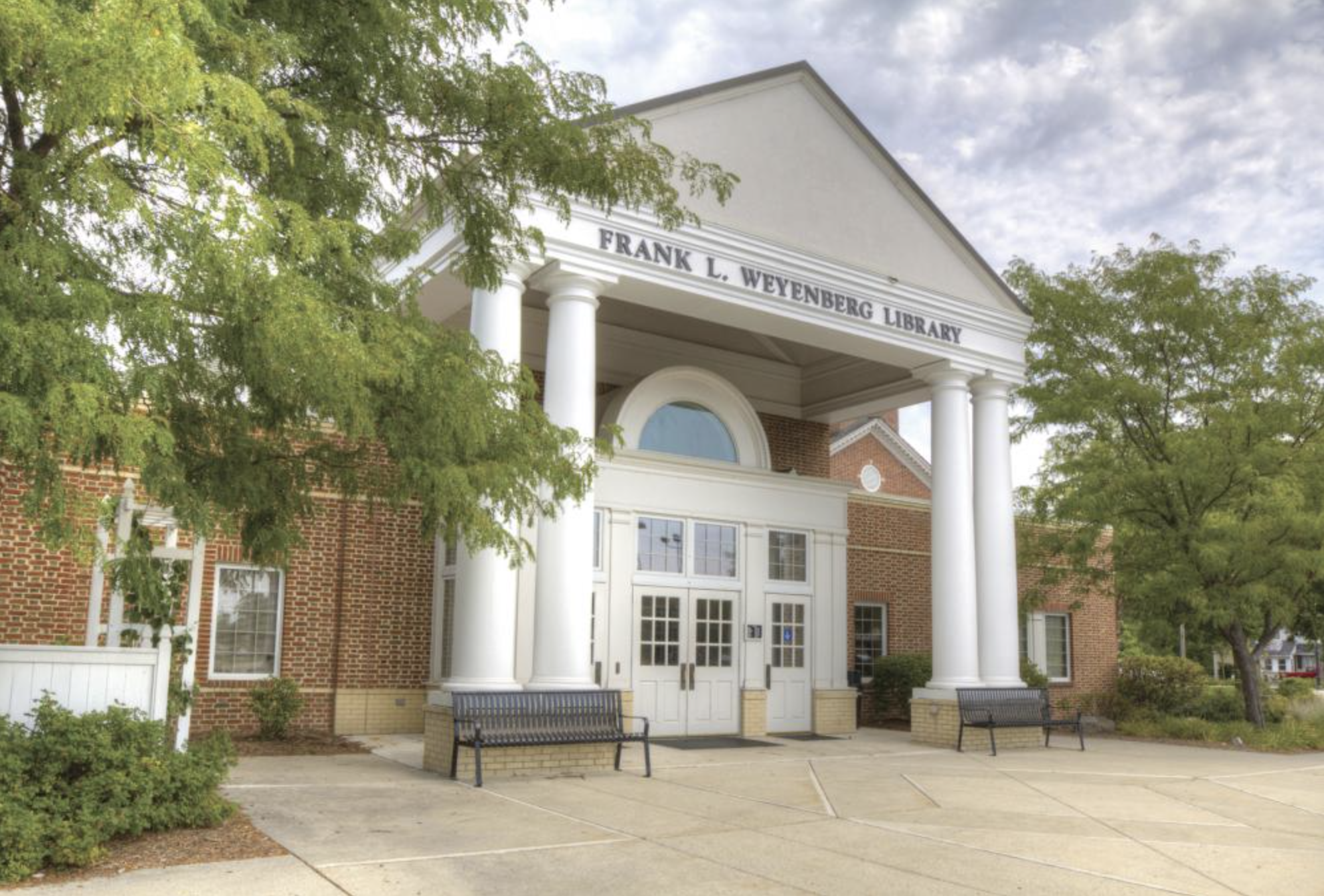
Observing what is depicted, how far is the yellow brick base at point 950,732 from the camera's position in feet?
52.0

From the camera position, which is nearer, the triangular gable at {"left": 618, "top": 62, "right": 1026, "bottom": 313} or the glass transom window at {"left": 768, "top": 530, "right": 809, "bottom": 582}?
the triangular gable at {"left": 618, "top": 62, "right": 1026, "bottom": 313}

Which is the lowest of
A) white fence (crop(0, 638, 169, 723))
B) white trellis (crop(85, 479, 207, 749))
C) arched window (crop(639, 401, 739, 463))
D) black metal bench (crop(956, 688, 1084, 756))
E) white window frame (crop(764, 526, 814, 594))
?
black metal bench (crop(956, 688, 1084, 756))

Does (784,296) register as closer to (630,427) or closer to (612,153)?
(630,427)

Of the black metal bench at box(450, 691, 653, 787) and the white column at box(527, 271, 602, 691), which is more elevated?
the white column at box(527, 271, 602, 691)

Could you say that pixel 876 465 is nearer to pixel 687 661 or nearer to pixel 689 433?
pixel 689 433

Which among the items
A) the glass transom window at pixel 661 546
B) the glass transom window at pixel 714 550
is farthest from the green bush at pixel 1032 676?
the glass transom window at pixel 661 546

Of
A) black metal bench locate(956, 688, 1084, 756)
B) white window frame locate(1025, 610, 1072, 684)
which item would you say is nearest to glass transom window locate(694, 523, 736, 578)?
black metal bench locate(956, 688, 1084, 756)

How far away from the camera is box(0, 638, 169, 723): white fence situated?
26.8 ft

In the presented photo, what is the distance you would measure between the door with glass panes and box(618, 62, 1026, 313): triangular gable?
5.50 metres

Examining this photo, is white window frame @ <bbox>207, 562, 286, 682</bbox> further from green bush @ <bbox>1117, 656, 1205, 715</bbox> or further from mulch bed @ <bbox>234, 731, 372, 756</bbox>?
green bush @ <bbox>1117, 656, 1205, 715</bbox>

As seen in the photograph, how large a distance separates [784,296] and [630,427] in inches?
135

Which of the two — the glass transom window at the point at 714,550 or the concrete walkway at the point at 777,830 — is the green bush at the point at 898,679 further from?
the concrete walkway at the point at 777,830

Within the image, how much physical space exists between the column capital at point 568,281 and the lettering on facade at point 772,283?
397mm

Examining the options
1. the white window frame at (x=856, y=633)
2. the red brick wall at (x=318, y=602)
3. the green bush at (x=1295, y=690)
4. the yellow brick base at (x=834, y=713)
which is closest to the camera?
the red brick wall at (x=318, y=602)
